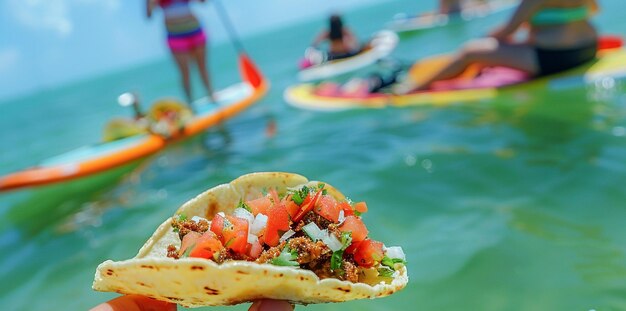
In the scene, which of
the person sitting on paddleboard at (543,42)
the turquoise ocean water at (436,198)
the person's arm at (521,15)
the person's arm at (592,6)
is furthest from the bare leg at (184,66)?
the person's arm at (592,6)

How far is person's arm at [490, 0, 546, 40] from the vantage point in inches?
285

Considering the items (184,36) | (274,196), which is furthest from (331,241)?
(184,36)

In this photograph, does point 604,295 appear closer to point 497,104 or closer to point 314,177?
point 314,177

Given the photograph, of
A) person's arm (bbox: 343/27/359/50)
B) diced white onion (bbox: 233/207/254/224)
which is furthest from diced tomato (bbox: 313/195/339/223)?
person's arm (bbox: 343/27/359/50)

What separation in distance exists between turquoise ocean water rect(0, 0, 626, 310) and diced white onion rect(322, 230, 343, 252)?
197 centimetres

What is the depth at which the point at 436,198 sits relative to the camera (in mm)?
→ 5016

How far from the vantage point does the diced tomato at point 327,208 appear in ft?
6.28

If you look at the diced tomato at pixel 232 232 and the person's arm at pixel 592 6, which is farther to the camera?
the person's arm at pixel 592 6

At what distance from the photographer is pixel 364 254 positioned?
191 centimetres

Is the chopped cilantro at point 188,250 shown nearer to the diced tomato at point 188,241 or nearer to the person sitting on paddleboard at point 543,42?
the diced tomato at point 188,241

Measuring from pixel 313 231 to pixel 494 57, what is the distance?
683cm

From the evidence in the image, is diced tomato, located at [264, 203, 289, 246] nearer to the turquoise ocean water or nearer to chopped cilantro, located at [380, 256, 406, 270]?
chopped cilantro, located at [380, 256, 406, 270]

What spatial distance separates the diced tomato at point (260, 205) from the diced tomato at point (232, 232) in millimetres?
121

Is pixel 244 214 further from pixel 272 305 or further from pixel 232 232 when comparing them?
pixel 272 305
